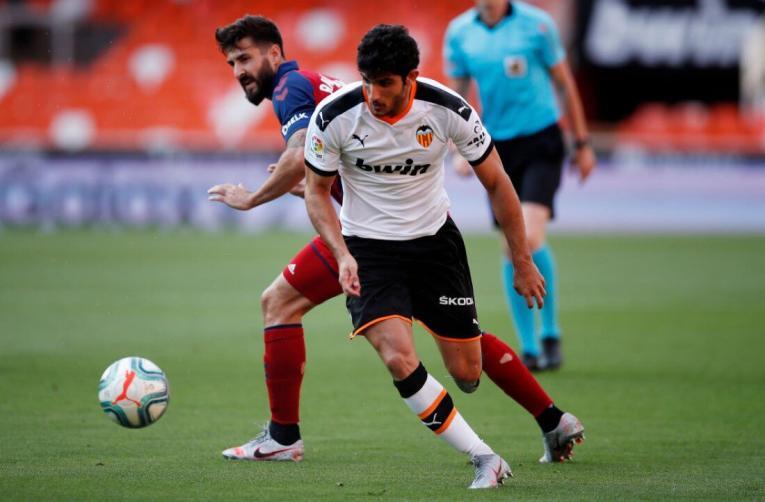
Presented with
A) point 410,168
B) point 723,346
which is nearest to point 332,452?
point 410,168

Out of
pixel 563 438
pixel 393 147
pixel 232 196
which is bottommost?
pixel 563 438

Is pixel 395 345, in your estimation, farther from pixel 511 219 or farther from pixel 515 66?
pixel 515 66

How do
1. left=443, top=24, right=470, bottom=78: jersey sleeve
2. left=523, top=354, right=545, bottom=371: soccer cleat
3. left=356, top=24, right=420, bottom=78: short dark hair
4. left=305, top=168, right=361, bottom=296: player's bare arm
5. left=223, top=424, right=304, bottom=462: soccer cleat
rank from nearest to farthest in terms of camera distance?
left=356, top=24, right=420, bottom=78: short dark hair
left=305, top=168, right=361, bottom=296: player's bare arm
left=223, top=424, right=304, bottom=462: soccer cleat
left=523, top=354, right=545, bottom=371: soccer cleat
left=443, top=24, right=470, bottom=78: jersey sleeve

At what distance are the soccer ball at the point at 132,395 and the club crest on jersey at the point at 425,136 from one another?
5.62ft

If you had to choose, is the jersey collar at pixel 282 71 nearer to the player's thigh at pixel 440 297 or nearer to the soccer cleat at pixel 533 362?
the player's thigh at pixel 440 297

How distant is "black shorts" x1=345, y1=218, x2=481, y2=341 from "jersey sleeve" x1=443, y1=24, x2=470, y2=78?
375 cm

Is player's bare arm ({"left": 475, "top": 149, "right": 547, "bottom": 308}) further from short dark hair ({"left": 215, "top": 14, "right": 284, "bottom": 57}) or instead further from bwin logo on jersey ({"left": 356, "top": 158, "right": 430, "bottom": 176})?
short dark hair ({"left": 215, "top": 14, "right": 284, "bottom": 57})

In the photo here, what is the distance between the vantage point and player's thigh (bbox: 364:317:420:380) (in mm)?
5492

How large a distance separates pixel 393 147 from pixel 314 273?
3.09ft

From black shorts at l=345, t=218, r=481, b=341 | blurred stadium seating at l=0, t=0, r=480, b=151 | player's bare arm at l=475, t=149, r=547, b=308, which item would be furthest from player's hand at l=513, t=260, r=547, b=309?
blurred stadium seating at l=0, t=0, r=480, b=151

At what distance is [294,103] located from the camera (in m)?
6.27

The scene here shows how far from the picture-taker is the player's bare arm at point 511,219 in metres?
5.70

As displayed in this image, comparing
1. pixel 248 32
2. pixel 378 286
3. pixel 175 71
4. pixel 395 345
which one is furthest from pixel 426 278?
pixel 175 71

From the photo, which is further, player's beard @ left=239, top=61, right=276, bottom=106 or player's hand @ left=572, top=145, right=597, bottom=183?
player's hand @ left=572, top=145, right=597, bottom=183
